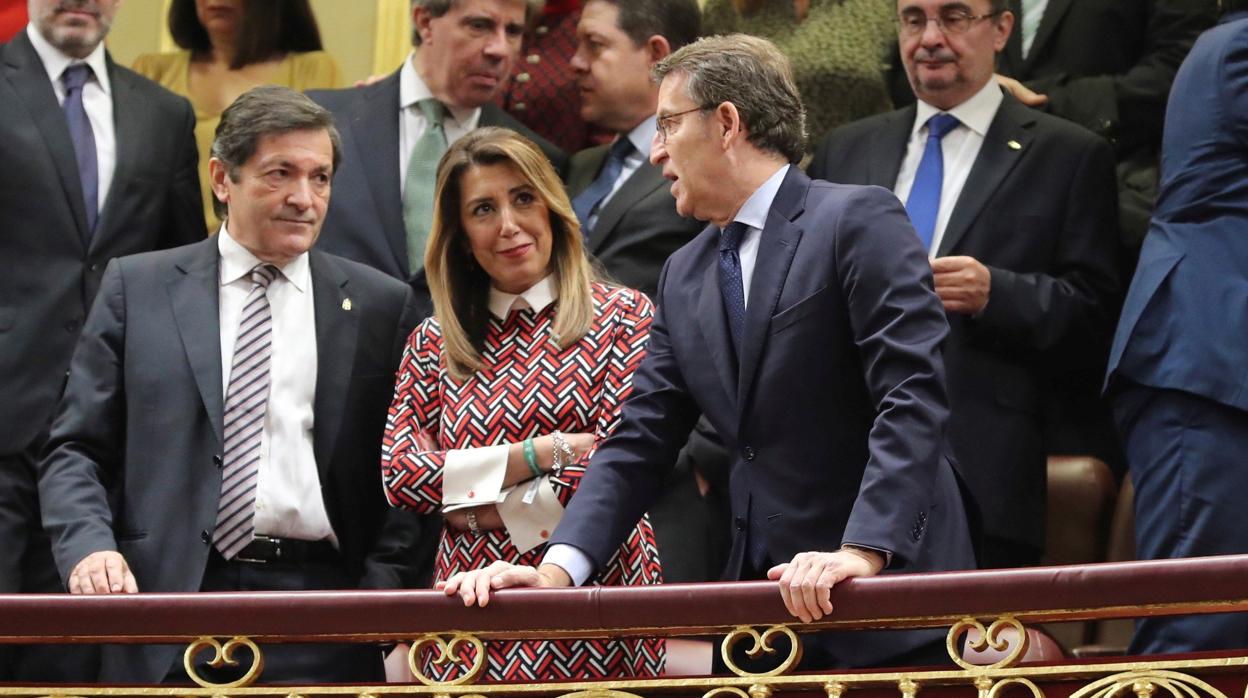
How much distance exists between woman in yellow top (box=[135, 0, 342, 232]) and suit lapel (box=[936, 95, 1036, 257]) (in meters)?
1.87

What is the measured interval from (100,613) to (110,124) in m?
1.79

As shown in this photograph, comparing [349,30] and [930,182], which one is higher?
[349,30]

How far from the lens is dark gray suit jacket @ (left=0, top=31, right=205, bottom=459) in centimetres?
446

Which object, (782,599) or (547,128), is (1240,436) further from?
(547,128)

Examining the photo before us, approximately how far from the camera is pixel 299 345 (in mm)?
4047

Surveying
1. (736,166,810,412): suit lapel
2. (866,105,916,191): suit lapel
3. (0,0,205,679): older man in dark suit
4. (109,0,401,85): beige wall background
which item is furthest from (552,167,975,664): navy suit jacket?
(109,0,401,85): beige wall background

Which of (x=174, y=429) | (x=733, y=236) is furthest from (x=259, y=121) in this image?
(x=733, y=236)

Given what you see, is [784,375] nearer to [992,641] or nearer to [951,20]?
[992,641]

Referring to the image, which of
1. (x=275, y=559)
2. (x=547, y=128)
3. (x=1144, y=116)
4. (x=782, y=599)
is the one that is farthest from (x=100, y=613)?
(x=1144, y=116)

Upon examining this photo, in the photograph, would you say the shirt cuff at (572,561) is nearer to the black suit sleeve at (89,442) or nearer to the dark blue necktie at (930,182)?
the black suit sleeve at (89,442)

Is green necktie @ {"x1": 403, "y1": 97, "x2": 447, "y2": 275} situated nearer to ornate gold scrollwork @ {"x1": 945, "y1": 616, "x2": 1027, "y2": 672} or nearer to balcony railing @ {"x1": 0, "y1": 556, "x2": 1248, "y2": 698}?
balcony railing @ {"x1": 0, "y1": 556, "x2": 1248, "y2": 698}

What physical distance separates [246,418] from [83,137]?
1.13m

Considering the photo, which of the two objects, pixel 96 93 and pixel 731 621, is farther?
pixel 96 93

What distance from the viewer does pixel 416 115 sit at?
493cm
